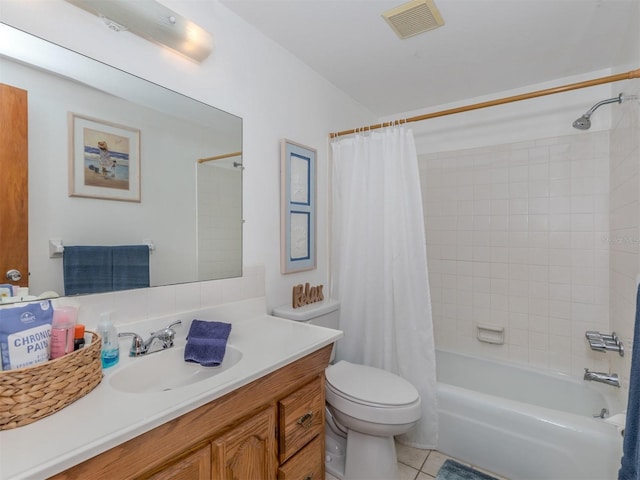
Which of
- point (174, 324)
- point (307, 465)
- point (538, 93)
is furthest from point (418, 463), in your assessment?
point (538, 93)

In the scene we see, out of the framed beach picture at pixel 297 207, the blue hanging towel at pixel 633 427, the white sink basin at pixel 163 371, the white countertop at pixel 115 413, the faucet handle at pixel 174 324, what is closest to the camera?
the white countertop at pixel 115 413

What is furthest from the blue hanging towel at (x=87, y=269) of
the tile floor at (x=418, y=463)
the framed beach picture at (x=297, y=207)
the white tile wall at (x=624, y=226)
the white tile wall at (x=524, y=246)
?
the white tile wall at (x=524, y=246)

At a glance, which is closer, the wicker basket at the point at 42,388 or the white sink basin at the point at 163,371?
the wicker basket at the point at 42,388

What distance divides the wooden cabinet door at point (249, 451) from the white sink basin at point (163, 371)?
0.20 metres

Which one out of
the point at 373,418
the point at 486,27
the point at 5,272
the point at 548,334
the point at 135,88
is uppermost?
the point at 486,27

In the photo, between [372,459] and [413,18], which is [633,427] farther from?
[413,18]

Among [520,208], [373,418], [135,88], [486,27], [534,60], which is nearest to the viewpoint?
[135,88]

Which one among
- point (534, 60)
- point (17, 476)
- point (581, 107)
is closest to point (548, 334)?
point (581, 107)

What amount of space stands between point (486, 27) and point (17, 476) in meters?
2.33

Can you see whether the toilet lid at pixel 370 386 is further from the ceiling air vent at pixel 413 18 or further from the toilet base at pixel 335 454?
the ceiling air vent at pixel 413 18

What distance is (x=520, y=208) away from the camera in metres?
2.31

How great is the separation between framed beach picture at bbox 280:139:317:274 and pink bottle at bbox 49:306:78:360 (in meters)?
1.10

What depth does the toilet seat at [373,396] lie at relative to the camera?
143 cm

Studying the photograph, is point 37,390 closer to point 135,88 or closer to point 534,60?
point 135,88
